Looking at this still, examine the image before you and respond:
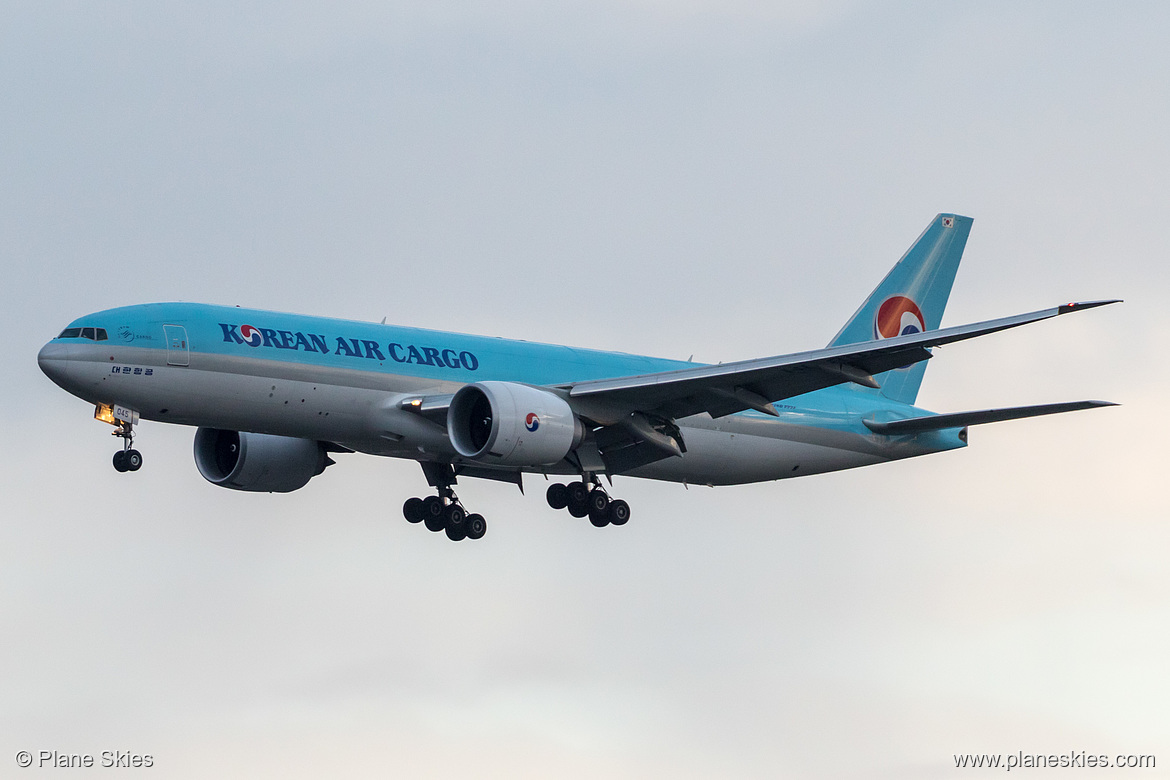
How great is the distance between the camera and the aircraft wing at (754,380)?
33.1 meters

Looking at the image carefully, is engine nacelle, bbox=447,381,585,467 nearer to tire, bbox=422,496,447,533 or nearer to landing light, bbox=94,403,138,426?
tire, bbox=422,496,447,533

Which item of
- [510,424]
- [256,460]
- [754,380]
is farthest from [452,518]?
[754,380]

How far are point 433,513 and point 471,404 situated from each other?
257 inches

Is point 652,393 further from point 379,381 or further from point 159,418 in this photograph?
point 159,418

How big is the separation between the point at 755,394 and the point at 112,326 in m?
14.2

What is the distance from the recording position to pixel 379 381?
120 ft

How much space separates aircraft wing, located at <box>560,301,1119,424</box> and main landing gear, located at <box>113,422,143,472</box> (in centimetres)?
970

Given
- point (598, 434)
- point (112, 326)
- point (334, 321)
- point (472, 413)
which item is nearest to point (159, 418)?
point (112, 326)

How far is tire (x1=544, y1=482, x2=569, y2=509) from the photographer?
39.7 metres

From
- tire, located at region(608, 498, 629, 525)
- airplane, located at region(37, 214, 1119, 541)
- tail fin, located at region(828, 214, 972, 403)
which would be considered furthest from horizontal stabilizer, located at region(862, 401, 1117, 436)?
tire, located at region(608, 498, 629, 525)

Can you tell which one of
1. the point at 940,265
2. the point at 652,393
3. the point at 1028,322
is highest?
the point at 940,265

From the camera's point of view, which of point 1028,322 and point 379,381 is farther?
point 379,381

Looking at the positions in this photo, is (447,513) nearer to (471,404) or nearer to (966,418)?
(471,404)

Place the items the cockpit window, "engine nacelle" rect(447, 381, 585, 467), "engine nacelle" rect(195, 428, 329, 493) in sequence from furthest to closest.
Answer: "engine nacelle" rect(195, 428, 329, 493), "engine nacelle" rect(447, 381, 585, 467), the cockpit window
